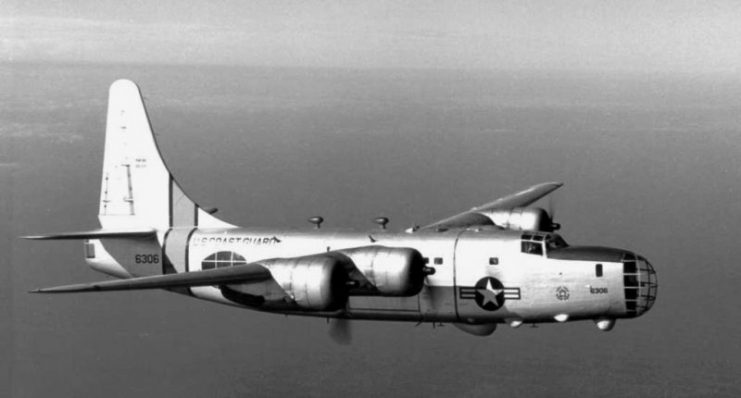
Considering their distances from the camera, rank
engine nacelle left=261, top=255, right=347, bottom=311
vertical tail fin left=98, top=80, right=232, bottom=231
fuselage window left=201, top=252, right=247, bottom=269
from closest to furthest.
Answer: engine nacelle left=261, top=255, right=347, bottom=311, fuselage window left=201, top=252, right=247, bottom=269, vertical tail fin left=98, top=80, right=232, bottom=231

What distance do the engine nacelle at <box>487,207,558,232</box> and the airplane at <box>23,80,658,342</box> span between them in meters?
0.03

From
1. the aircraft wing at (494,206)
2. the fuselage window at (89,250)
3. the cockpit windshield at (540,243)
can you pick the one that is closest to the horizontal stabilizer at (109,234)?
the fuselage window at (89,250)

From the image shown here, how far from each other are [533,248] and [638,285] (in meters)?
2.45

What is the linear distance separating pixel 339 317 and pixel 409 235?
2657 mm

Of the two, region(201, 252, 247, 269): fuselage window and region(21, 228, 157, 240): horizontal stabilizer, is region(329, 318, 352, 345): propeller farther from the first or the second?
region(21, 228, 157, 240): horizontal stabilizer

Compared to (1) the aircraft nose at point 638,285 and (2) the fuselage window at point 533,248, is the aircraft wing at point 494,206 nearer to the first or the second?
(2) the fuselage window at point 533,248

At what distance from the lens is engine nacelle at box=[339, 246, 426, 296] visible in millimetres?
21500

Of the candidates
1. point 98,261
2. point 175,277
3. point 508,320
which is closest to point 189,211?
point 98,261

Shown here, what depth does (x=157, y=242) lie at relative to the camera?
87.7 ft

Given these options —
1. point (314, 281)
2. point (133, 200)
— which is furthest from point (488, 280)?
point (133, 200)

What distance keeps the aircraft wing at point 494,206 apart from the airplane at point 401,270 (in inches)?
2.7

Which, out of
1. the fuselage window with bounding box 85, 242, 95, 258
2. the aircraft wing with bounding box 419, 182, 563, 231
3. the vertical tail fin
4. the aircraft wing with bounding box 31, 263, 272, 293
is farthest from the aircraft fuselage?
the fuselage window with bounding box 85, 242, 95, 258

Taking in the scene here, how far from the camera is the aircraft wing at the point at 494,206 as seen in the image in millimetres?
26038

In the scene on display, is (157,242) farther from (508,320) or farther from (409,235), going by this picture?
(508,320)
